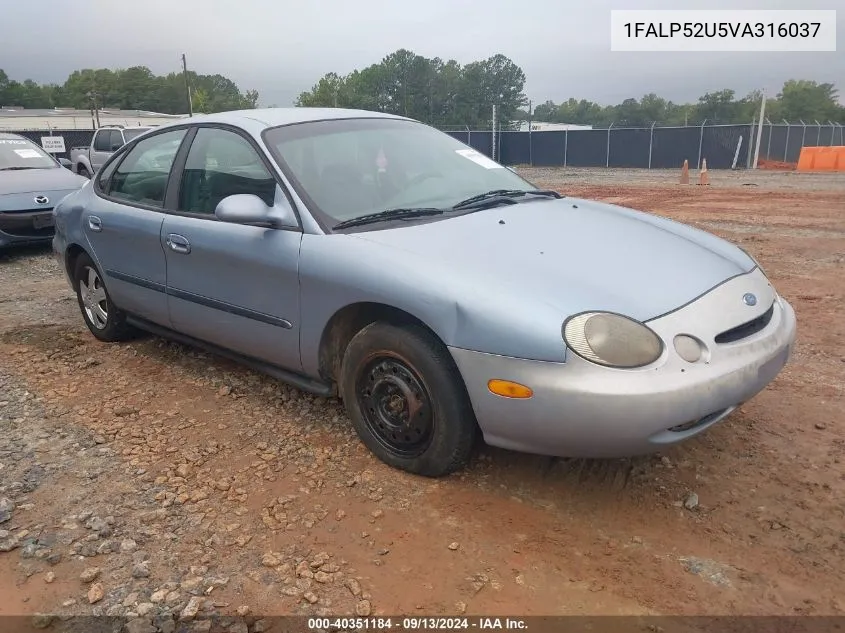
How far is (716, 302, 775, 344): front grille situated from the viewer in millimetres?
2508

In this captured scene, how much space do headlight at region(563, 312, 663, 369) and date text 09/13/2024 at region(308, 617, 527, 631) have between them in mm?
915

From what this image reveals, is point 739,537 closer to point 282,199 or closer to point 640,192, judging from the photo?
point 282,199

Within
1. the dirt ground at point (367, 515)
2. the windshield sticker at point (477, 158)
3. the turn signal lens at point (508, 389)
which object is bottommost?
the dirt ground at point (367, 515)

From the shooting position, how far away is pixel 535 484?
9.29 ft

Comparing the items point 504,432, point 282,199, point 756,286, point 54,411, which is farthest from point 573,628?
point 54,411

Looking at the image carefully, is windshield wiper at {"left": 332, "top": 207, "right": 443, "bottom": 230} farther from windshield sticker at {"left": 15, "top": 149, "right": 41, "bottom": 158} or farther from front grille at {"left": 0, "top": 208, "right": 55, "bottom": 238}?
windshield sticker at {"left": 15, "top": 149, "right": 41, "bottom": 158}

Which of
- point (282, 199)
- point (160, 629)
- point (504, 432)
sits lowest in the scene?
point (160, 629)

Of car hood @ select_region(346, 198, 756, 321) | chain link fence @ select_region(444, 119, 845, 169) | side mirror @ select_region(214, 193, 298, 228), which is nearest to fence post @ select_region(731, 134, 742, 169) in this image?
chain link fence @ select_region(444, 119, 845, 169)

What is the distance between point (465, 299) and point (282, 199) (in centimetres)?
119

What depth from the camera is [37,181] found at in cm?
829

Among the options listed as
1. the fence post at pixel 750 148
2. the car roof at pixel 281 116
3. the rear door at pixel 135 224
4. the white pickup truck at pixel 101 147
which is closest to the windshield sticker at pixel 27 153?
the rear door at pixel 135 224

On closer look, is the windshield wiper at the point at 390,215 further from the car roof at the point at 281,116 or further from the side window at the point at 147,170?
the side window at the point at 147,170

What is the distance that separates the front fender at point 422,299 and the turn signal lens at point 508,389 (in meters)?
0.11

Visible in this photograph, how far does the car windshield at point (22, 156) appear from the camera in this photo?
28.9 ft
